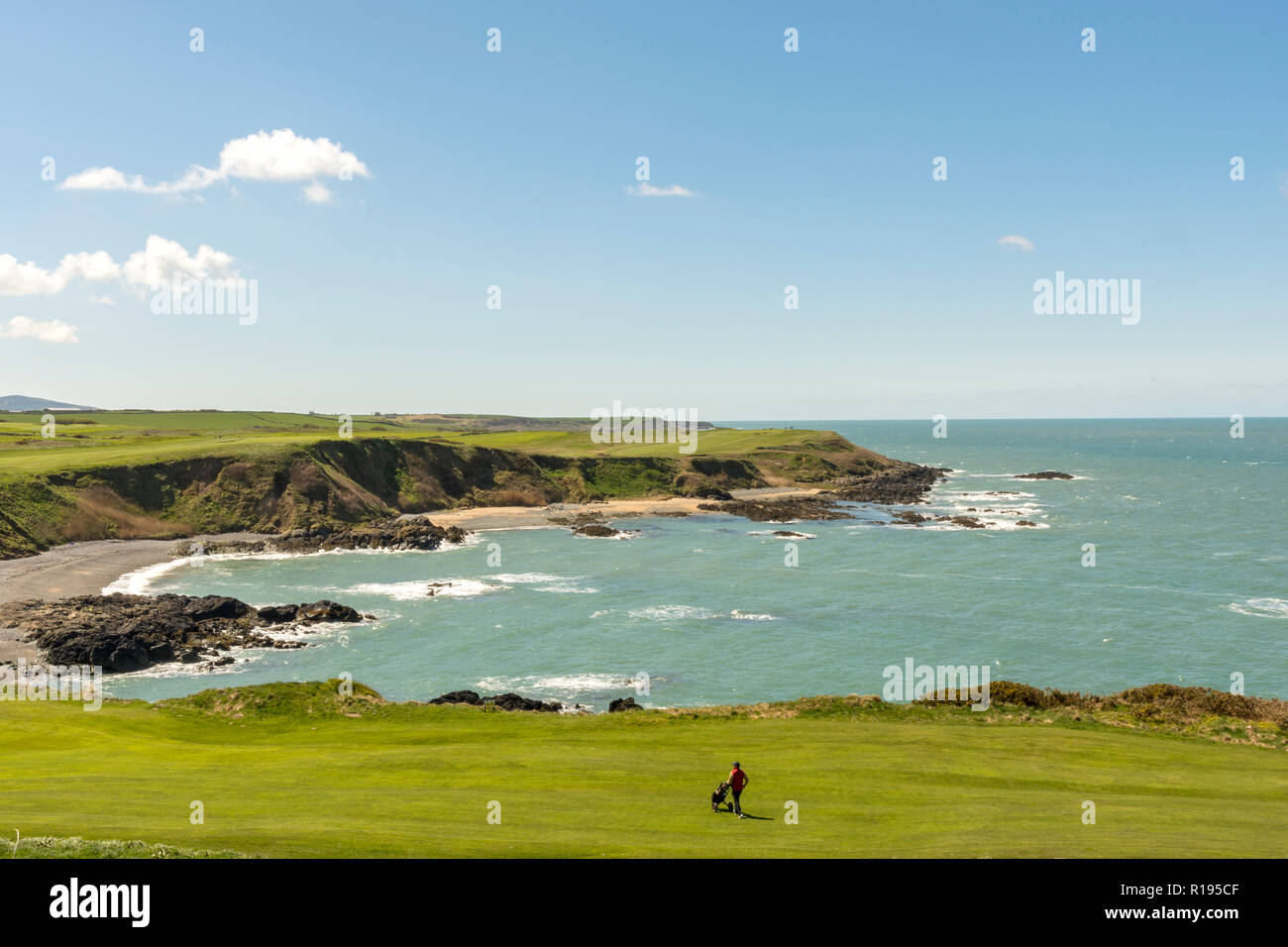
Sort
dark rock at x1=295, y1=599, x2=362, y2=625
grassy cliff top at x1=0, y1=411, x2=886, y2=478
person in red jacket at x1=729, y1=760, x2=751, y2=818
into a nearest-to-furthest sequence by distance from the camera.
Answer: person in red jacket at x1=729, y1=760, x2=751, y2=818
dark rock at x1=295, y1=599, x2=362, y2=625
grassy cliff top at x1=0, y1=411, x2=886, y2=478

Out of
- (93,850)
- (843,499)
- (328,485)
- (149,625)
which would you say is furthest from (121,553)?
(843,499)

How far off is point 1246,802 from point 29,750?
42050 mm

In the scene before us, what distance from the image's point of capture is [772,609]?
65250mm

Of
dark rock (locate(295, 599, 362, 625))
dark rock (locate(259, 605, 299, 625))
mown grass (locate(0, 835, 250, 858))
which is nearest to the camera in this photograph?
mown grass (locate(0, 835, 250, 858))

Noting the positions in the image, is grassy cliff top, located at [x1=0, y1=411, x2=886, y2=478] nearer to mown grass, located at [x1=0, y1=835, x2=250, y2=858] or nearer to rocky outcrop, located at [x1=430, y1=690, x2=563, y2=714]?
rocky outcrop, located at [x1=430, y1=690, x2=563, y2=714]

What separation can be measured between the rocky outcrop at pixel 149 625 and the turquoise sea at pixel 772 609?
263 cm

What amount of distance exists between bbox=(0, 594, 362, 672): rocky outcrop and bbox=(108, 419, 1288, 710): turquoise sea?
2.63m

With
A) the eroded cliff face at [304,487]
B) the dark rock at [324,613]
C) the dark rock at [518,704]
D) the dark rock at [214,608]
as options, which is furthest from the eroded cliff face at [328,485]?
the dark rock at [518,704]

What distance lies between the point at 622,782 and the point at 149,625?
158 ft

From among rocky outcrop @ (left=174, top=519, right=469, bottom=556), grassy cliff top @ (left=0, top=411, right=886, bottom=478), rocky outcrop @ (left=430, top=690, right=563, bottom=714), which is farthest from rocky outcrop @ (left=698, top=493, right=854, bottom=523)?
rocky outcrop @ (left=430, top=690, right=563, bottom=714)

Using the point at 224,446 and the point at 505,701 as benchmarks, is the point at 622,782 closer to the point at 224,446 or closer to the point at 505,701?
the point at 505,701

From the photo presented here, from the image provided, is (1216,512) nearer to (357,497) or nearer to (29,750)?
→ (357,497)

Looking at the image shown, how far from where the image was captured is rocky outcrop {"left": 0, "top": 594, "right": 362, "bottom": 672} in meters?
50.7

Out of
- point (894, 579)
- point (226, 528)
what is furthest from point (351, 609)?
point (894, 579)
